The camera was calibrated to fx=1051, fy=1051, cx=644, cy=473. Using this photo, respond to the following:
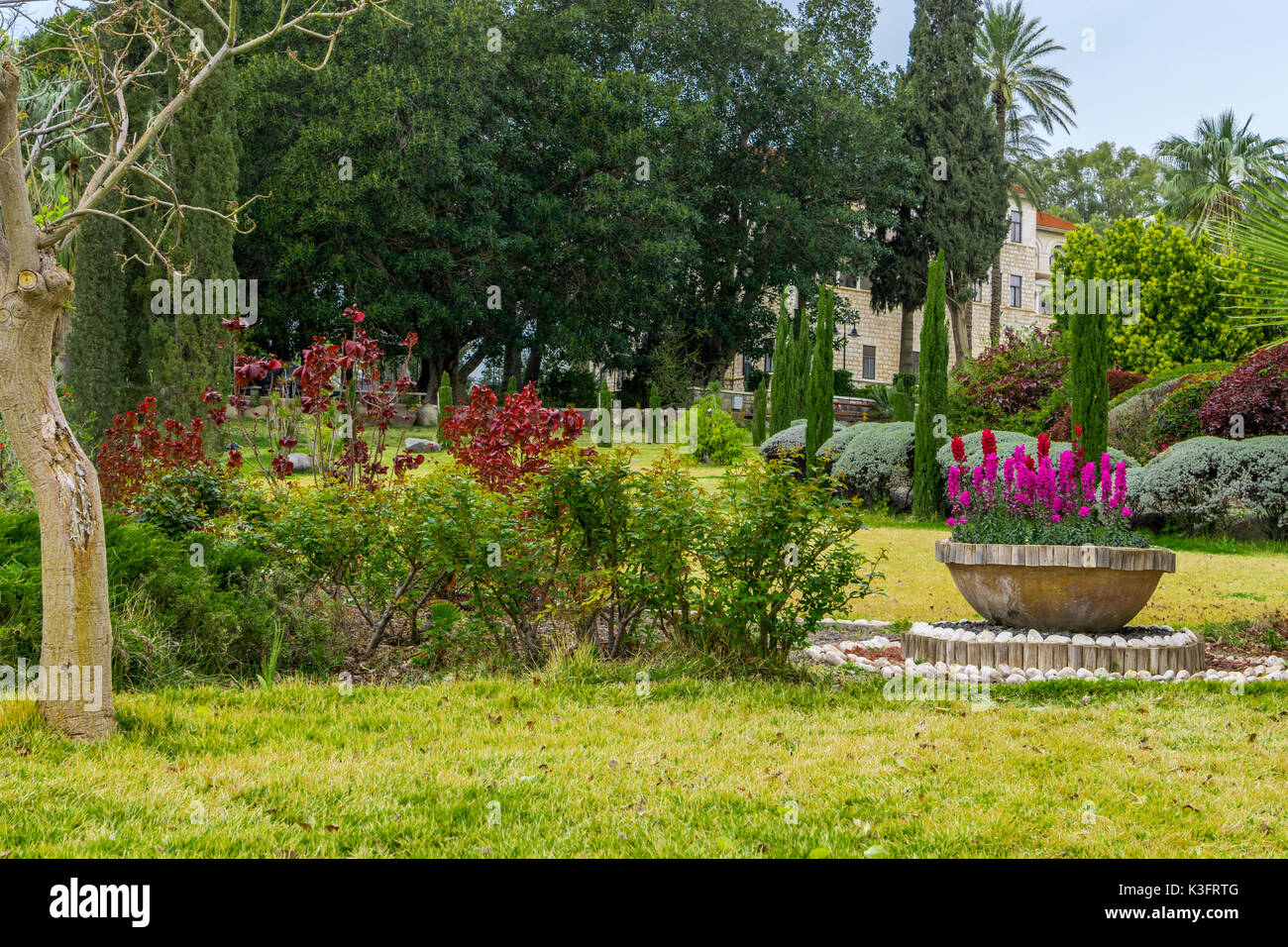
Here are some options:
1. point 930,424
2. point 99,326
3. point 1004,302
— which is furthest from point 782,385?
point 1004,302

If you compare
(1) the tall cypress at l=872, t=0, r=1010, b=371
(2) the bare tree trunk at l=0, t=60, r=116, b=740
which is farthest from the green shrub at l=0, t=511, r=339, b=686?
(1) the tall cypress at l=872, t=0, r=1010, b=371

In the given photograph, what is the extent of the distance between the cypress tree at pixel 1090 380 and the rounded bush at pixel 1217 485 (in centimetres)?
185

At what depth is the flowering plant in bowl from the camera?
7.17 metres

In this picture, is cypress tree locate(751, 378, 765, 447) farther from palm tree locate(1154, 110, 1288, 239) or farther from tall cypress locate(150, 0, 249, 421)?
palm tree locate(1154, 110, 1288, 239)

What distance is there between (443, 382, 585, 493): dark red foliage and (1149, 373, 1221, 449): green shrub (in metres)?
10.8

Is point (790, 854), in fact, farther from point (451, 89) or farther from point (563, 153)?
point (563, 153)

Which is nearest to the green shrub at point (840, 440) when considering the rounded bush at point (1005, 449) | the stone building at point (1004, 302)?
the rounded bush at point (1005, 449)

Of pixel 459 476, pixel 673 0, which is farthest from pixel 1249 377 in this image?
pixel 673 0

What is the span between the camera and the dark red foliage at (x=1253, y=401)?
566 inches

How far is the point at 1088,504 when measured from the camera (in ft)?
24.2

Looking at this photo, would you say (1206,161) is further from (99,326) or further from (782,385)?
A: (99,326)

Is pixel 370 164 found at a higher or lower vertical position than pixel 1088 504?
higher

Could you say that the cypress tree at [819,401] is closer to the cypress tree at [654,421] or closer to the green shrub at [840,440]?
the green shrub at [840,440]
